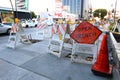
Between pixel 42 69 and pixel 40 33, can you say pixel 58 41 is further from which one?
pixel 40 33

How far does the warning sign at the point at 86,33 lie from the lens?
4293mm

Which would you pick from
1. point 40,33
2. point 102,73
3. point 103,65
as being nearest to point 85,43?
point 103,65

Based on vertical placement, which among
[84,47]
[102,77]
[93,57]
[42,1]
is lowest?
[102,77]

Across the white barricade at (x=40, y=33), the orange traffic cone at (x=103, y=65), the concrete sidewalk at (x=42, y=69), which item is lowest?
the concrete sidewalk at (x=42, y=69)

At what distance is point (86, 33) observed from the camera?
4438 millimetres

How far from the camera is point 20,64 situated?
449cm

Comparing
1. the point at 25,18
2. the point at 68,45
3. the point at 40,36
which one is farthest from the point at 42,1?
the point at 68,45

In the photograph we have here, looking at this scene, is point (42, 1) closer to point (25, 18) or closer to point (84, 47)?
point (25, 18)

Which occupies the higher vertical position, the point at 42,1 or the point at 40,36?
the point at 42,1

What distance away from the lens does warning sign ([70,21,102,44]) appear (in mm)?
4293

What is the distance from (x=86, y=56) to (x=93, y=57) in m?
0.23

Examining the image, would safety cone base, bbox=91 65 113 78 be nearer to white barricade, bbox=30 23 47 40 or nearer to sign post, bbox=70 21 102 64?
sign post, bbox=70 21 102 64

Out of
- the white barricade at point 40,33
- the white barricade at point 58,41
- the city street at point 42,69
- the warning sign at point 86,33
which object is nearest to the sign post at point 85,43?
the warning sign at point 86,33

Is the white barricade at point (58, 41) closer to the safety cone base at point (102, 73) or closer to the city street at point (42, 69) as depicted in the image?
the city street at point (42, 69)
